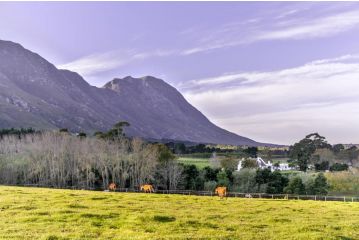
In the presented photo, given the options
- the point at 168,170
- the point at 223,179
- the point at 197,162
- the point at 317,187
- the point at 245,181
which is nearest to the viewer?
the point at 317,187

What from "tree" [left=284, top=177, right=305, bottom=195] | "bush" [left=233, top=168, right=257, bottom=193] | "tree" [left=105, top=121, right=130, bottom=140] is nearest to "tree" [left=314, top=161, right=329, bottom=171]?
"bush" [left=233, top=168, right=257, bottom=193]

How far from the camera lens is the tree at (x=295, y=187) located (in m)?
95.1

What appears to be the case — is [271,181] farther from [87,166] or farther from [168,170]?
[87,166]

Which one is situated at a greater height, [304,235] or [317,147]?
[317,147]

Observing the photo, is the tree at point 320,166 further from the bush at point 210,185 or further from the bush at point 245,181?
the bush at point 210,185

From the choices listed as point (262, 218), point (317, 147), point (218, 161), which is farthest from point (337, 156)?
point (262, 218)

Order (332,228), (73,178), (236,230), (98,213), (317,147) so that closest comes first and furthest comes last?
(236,230), (332,228), (98,213), (73,178), (317,147)

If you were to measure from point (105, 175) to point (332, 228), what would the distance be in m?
87.0

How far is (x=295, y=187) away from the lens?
95688 millimetres

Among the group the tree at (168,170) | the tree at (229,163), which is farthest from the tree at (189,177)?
the tree at (229,163)

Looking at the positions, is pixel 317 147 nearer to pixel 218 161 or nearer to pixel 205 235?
pixel 218 161

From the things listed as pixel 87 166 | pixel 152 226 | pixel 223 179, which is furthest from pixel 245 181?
pixel 152 226

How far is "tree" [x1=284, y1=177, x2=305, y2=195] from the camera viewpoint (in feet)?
312

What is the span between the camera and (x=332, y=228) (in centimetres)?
2731
